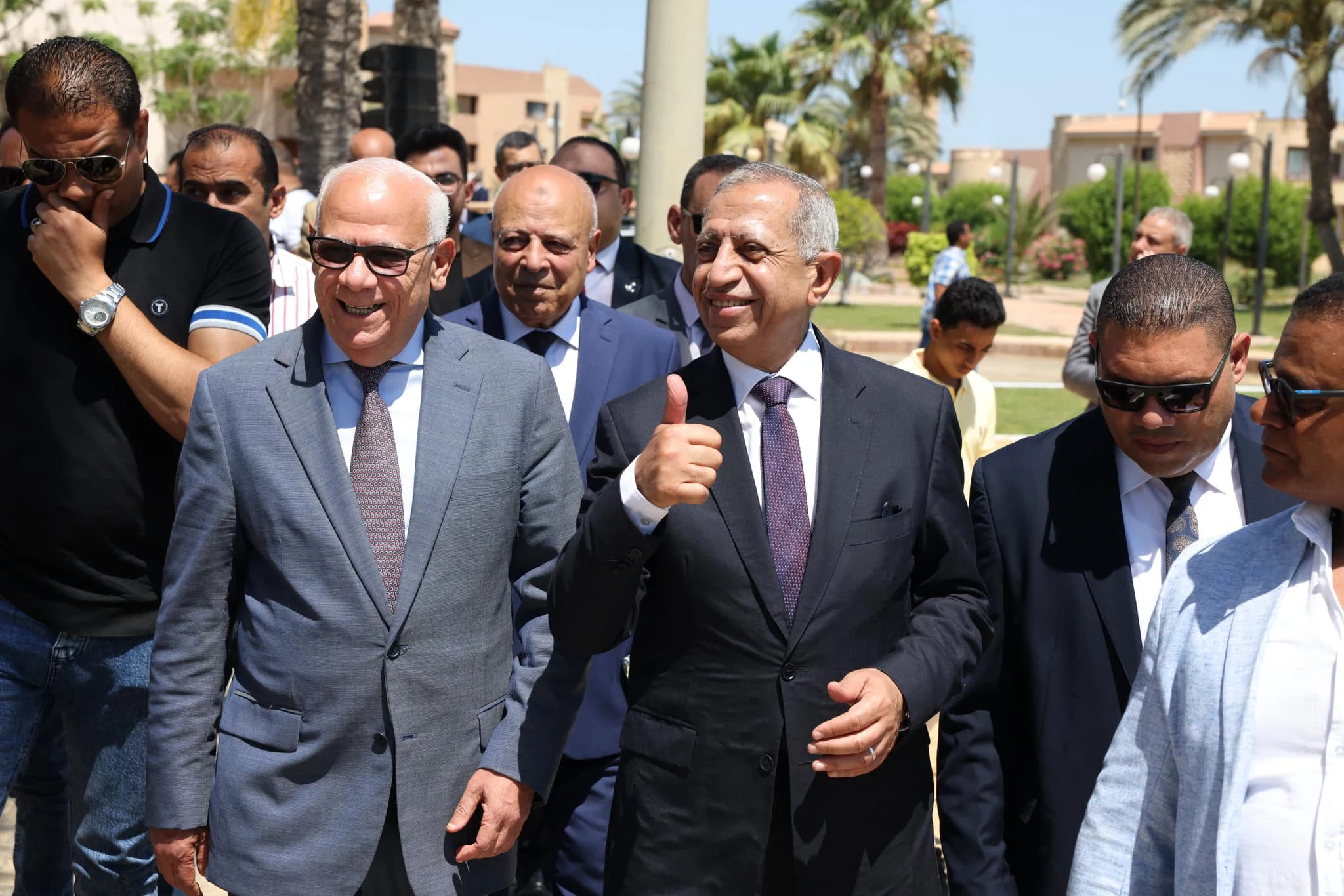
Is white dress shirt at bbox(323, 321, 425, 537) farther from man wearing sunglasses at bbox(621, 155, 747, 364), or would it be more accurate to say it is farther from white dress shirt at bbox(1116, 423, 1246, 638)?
man wearing sunglasses at bbox(621, 155, 747, 364)

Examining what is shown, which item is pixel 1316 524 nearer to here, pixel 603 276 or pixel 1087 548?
pixel 1087 548

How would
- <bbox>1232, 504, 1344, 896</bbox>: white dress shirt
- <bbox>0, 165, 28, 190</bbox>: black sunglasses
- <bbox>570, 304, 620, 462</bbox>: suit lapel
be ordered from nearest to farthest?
<bbox>1232, 504, 1344, 896</bbox>: white dress shirt
<bbox>570, 304, 620, 462</bbox>: suit lapel
<bbox>0, 165, 28, 190</bbox>: black sunglasses

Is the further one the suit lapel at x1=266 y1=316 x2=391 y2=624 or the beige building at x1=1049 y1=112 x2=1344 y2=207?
the beige building at x1=1049 y1=112 x2=1344 y2=207

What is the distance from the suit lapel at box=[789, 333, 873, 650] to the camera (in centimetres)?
272

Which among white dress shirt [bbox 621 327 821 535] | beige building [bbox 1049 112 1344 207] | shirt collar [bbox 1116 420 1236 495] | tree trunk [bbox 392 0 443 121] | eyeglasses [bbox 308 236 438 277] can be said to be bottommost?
shirt collar [bbox 1116 420 1236 495]

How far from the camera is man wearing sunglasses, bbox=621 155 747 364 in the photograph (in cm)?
525

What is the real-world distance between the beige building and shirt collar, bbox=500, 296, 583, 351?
6726 centimetres

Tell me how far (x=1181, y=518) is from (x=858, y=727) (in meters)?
0.96

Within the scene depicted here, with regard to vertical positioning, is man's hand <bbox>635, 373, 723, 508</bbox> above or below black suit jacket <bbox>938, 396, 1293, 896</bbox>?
above

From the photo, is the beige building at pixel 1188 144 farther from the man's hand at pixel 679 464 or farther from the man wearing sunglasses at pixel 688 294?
the man's hand at pixel 679 464

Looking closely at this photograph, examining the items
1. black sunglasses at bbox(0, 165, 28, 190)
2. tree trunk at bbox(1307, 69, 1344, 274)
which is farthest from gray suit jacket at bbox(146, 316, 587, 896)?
tree trunk at bbox(1307, 69, 1344, 274)

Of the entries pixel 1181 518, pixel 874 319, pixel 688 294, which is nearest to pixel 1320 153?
pixel 874 319

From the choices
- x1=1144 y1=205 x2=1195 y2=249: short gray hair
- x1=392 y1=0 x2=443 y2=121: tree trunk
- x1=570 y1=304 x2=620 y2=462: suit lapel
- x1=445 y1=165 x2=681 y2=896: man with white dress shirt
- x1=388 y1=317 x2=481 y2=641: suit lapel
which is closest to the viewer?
x1=388 y1=317 x2=481 y2=641: suit lapel

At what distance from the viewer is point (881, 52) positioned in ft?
141
